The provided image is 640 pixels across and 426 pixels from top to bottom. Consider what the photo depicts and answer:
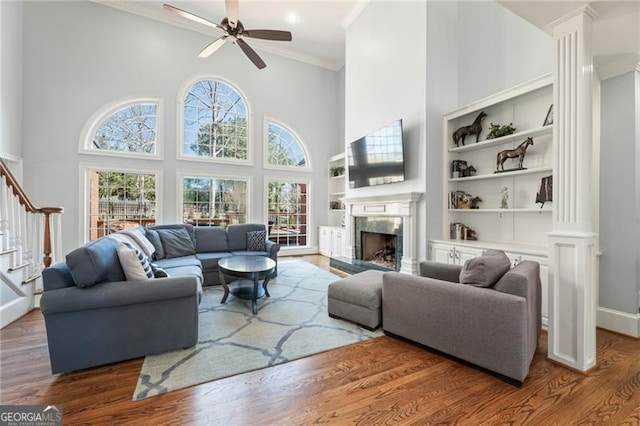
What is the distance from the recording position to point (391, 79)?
4793 mm

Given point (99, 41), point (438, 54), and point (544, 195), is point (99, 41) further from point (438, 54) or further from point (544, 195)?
point (544, 195)

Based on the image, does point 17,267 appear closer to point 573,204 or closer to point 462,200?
point 573,204

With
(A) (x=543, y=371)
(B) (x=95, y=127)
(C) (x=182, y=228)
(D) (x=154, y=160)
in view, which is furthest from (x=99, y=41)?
(A) (x=543, y=371)

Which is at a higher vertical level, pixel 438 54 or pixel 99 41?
pixel 99 41

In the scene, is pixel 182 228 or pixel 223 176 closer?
pixel 182 228

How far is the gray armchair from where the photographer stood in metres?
1.92

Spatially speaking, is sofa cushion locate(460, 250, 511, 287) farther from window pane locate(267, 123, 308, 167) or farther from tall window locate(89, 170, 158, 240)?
tall window locate(89, 170, 158, 240)

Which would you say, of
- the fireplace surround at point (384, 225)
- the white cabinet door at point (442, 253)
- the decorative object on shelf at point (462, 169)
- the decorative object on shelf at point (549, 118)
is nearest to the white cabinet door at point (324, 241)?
the fireplace surround at point (384, 225)

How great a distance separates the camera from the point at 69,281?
214 centimetres

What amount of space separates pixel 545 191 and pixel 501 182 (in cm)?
61

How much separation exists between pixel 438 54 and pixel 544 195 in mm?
2515

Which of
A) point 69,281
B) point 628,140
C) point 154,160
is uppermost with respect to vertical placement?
point 154,160

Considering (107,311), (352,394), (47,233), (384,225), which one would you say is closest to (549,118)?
(384,225)

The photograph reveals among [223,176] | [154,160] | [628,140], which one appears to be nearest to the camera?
[628,140]
